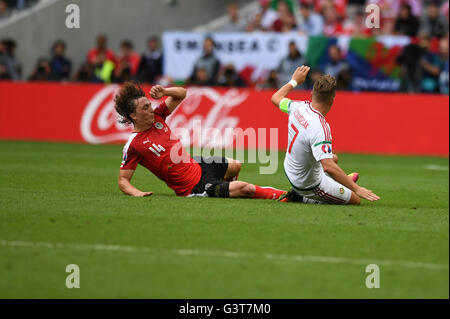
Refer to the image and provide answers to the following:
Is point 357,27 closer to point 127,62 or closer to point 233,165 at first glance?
point 127,62

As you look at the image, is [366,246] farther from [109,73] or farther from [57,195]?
[109,73]

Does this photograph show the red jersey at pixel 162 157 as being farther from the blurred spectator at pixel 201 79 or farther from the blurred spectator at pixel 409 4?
the blurred spectator at pixel 409 4

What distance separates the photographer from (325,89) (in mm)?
8914

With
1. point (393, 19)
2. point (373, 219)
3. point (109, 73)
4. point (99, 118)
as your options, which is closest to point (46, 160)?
point (99, 118)

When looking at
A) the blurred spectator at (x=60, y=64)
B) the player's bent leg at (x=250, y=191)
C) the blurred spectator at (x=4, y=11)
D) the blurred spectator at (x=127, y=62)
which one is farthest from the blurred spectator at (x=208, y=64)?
the player's bent leg at (x=250, y=191)

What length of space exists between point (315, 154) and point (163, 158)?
1936 mm

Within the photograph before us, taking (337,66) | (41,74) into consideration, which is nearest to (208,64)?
(337,66)

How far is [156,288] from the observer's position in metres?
5.54

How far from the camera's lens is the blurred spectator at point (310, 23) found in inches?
869

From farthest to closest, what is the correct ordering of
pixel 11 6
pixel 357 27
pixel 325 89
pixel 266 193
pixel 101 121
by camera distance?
pixel 11 6
pixel 357 27
pixel 101 121
pixel 266 193
pixel 325 89

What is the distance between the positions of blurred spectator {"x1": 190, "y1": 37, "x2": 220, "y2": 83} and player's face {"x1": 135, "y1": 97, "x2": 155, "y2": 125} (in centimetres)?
1055

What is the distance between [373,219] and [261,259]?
229cm

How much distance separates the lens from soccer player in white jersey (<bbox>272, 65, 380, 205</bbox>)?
8.73 m
